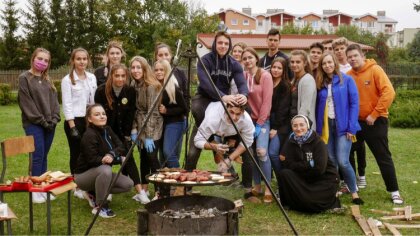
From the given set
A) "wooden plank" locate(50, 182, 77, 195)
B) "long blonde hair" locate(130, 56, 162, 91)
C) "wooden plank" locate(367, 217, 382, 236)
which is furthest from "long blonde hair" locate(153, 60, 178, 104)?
"wooden plank" locate(367, 217, 382, 236)

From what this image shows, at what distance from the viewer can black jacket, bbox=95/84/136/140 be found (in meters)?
5.98

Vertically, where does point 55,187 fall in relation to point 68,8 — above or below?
below

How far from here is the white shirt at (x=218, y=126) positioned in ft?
18.0

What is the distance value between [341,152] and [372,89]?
3.02ft

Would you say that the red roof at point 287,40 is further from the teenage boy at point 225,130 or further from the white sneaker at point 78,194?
the teenage boy at point 225,130

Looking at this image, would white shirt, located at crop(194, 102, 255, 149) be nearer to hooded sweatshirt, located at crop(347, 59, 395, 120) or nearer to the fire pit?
the fire pit

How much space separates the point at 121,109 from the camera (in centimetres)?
598

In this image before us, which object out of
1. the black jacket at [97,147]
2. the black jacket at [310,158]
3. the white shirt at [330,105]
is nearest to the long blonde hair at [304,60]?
the white shirt at [330,105]

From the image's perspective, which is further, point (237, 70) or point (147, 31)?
point (147, 31)

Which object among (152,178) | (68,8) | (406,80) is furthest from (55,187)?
(68,8)

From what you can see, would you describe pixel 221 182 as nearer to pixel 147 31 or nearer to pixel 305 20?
pixel 147 31

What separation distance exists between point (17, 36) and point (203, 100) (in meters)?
37.3

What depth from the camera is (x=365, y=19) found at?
91.3m

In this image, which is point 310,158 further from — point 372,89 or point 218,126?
point 372,89
